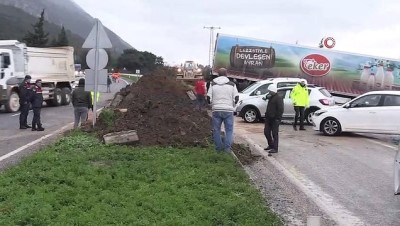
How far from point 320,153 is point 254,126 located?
6875 millimetres

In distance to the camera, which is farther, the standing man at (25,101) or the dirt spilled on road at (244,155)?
the standing man at (25,101)

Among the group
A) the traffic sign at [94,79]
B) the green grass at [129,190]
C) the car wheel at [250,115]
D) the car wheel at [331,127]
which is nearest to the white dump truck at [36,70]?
the car wheel at [250,115]

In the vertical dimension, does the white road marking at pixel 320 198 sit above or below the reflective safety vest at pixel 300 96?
below

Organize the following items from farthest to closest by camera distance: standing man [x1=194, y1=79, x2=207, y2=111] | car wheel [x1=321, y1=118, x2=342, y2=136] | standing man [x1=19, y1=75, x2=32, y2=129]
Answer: standing man [x1=194, y1=79, x2=207, y2=111] → standing man [x1=19, y1=75, x2=32, y2=129] → car wheel [x1=321, y1=118, x2=342, y2=136]

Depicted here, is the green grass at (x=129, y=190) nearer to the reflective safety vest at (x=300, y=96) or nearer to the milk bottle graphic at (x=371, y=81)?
the reflective safety vest at (x=300, y=96)

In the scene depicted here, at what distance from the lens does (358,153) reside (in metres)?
12.9

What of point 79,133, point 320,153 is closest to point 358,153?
point 320,153

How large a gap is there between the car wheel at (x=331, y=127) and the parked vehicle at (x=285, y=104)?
3303mm

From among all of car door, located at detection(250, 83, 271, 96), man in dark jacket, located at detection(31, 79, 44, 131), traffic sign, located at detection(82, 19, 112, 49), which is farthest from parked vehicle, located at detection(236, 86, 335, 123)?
traffic sign, located at detection(82, 19, 112, 49)

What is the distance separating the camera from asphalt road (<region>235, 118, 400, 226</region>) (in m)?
7.29

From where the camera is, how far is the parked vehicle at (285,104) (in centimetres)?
2011

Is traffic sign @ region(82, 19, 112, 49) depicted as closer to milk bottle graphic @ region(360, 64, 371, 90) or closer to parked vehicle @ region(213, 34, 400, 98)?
parked vehicle @ region(213, 34, 400, 98)

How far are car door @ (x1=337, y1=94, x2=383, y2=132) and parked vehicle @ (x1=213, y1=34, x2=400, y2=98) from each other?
16.2 metres

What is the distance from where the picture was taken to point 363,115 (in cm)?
1574
